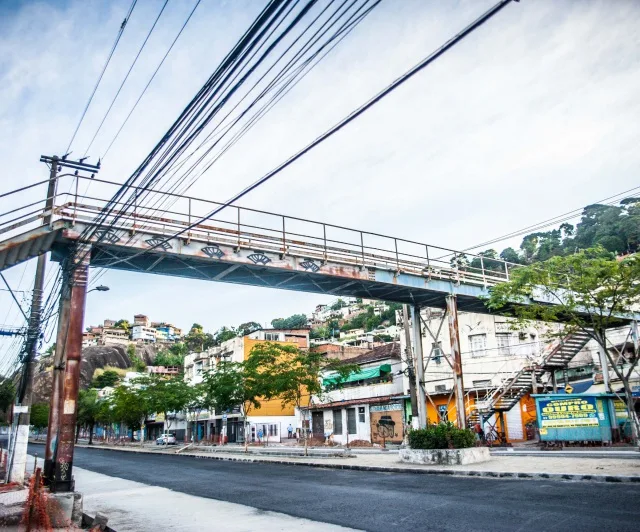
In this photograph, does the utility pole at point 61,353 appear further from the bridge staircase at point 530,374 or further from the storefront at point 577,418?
the bridge staircase at point 530,374

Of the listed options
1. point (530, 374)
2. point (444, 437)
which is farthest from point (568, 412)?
point (444, 437)

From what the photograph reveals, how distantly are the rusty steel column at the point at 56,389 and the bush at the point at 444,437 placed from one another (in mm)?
13233

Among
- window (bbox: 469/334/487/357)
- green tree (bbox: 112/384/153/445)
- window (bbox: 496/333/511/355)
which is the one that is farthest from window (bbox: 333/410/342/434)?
green tree (bbox: 112/384/153/445)

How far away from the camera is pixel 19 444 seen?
17438 mm

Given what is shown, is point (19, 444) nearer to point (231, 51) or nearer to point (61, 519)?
point (61, 519)

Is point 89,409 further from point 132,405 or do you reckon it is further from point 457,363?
point 457,363

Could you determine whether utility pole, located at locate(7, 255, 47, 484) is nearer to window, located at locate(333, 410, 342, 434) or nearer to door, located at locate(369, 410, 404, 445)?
door, located at locate(369, 410, 404, 445)

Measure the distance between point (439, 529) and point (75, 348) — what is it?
12.0m

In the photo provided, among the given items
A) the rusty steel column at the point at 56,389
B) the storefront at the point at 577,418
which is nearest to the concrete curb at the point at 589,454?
the storefront at the point at 577,418

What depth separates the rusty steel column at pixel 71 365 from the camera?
15266mm

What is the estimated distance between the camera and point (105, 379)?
12094 centimetres

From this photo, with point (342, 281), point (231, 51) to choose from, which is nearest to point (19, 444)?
point (342, 281)

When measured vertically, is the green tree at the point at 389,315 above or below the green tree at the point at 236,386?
above

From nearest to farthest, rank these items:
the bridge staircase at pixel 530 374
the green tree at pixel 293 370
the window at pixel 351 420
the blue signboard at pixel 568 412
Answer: the blue signboard at pixel 568 412 < the green tree at pixel 293 370 < the bridge staircase at pixel 530 374 < the window at pixel 351 420
